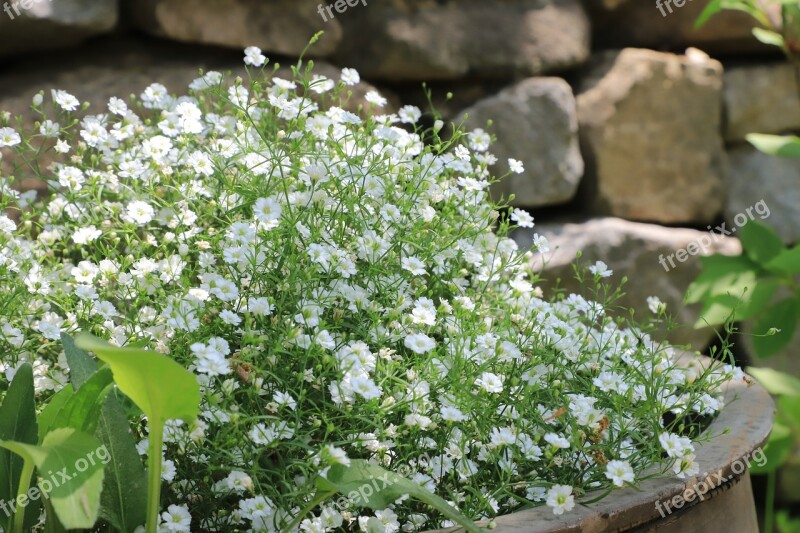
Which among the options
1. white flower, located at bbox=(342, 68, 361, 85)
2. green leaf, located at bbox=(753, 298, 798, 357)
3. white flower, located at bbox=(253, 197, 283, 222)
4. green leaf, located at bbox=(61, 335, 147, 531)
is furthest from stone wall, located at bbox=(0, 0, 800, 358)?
green leaf, located at bbox=(61, 335, 147, 531)

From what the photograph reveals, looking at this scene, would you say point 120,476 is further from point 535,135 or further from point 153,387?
point 535,135

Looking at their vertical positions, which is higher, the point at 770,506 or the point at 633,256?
the point at 633,256

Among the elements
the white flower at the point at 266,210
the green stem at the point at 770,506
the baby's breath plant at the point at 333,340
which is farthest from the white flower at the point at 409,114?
the green stem at the point at 770,506

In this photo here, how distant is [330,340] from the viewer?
746mm

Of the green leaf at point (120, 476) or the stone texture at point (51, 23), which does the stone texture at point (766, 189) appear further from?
the green leaf at point (120, 476)

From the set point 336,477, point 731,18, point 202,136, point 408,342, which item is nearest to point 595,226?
point 731,18

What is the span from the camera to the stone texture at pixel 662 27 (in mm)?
2070

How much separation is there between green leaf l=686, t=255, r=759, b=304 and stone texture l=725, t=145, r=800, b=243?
1.20 ft

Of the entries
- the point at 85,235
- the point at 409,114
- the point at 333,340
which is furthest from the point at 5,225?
the point at 409,114

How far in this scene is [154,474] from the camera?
66 cm

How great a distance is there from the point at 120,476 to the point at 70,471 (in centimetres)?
12

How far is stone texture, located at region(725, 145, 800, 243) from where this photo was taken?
7.06 ft

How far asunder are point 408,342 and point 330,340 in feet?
0.25

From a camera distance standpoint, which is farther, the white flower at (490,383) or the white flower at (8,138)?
the white flower at (8,138)
